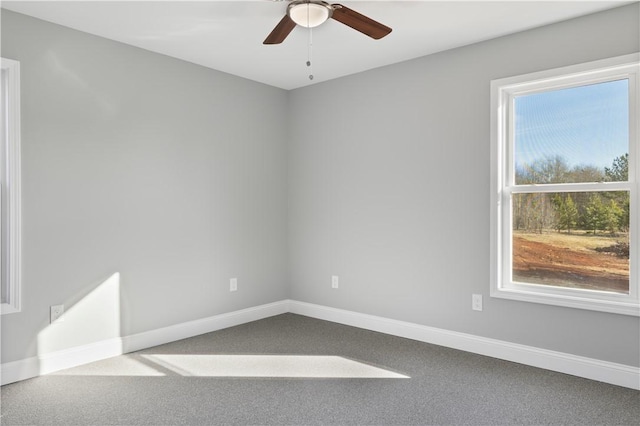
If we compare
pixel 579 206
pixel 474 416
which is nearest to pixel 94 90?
pixel 474 416

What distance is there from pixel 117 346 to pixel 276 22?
2.67 meters

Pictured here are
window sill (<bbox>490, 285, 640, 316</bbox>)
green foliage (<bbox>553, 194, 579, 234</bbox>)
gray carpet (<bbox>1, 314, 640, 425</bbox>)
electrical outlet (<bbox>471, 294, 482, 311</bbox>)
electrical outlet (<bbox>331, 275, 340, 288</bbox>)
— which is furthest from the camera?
electrical outlet (<bbox>331, 275, 340, 288</bbox>)

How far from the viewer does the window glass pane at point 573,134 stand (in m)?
2.81

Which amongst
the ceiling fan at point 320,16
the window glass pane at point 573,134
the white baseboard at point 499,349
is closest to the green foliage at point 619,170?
the window glass pane at point 573,134

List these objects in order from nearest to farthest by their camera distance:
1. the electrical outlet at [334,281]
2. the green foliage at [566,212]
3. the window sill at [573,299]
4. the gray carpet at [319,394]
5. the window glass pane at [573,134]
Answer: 1. the gray carpet at [319,394]
2. the window sill at [573,299]
3. the window glass pane at [573,134]
4. the green foliage at [566,212]
5. the electrical outlet at [334,281]

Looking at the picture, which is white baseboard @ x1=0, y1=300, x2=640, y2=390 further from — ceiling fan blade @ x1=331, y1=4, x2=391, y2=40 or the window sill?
ceiling fan blade @ x1=331, y1=4, x2=391, y2=40

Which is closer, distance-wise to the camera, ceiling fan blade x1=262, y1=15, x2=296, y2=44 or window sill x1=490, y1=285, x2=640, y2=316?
ceiling fan blade x1=262, y1=15, x2=296, y2=44

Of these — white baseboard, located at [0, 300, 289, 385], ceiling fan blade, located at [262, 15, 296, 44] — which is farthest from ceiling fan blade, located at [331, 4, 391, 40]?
white baseboard, located at [0, 300, 289, 385]

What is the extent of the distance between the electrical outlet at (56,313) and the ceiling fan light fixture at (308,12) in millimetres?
2482

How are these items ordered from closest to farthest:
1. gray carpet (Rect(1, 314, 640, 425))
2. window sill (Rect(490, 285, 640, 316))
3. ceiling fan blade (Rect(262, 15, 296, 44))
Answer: gray carpet (Rect(1, 314, 640, 425)) → ceiling fan blade (Rect(262, 15, 296, 44)) → window sill (Rect(490, 285, 640, 316))

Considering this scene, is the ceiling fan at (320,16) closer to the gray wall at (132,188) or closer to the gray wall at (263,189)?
the gray wall at (263,189)

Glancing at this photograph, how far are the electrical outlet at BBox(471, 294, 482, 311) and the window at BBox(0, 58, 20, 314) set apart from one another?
3228 millimetres

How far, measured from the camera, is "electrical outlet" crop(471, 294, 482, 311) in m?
3.29

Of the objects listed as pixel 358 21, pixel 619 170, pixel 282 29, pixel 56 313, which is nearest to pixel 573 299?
pixel 619 170
